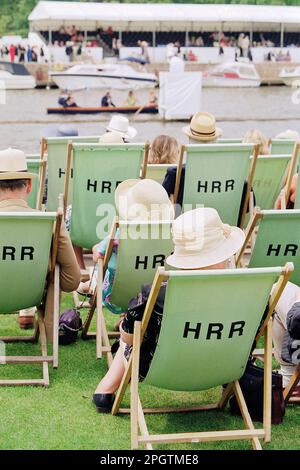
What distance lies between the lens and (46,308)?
17.2ft

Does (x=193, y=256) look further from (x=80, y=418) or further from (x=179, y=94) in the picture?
(x=179, y=94)

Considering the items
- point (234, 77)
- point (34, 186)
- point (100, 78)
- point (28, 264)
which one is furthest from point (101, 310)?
point (234, 77)

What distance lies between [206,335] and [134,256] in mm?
1113

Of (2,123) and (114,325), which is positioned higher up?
(114,325)

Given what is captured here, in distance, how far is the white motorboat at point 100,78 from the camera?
48.5 metres

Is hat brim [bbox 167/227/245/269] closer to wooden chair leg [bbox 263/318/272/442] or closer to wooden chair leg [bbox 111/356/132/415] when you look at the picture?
wooden chair leg [bbox 263/318/272/442]

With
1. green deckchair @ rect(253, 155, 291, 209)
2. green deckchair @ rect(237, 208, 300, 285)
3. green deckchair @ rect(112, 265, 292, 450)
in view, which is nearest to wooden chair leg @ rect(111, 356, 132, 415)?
green deckchair @ rect(112, 265, 292, 450)

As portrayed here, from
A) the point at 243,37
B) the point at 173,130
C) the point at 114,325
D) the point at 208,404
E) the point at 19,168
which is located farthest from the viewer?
the point at 243,37

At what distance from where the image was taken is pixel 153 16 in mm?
62656

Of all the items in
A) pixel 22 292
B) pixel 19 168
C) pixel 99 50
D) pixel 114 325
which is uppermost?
pixel 19 168

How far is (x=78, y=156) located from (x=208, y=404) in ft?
7.34
